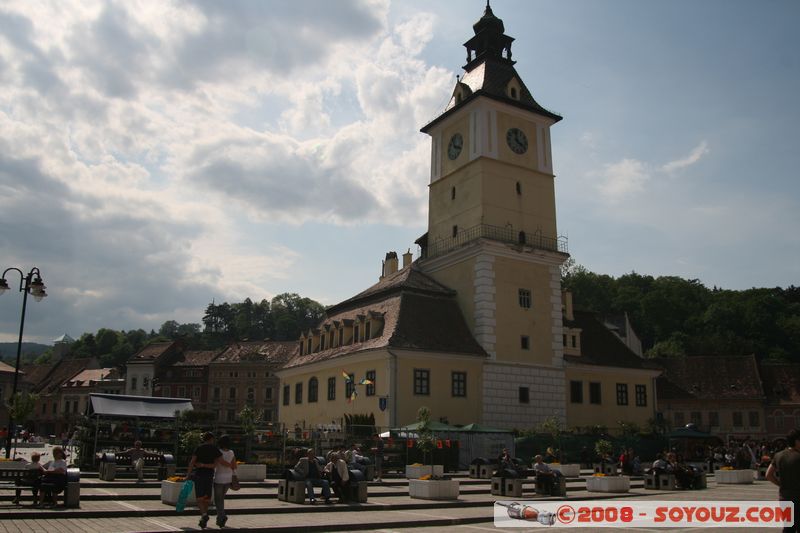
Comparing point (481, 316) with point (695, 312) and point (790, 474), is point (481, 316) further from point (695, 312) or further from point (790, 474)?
point (695, 312)

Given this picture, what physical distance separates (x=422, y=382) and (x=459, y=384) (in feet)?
7.74

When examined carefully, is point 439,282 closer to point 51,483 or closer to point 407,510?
point 407,510

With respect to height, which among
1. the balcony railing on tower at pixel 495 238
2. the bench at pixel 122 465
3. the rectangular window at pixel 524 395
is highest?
the balcony railing on tower at pixel 495 238

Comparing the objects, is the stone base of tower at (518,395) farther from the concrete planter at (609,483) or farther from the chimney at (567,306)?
the concrete planter at (609,483)

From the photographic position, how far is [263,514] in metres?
16.8

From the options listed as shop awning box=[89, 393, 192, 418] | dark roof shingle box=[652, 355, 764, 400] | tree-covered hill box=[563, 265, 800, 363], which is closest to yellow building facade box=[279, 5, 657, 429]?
shop awning box=[89, 393, 192, 418]

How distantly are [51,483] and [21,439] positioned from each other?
5988cm

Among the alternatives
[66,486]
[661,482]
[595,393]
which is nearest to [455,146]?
[595,393]

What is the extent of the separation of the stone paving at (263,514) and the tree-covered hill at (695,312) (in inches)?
2693

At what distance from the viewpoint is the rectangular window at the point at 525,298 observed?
136 ft

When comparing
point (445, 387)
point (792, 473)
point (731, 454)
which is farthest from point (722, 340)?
point (792, 473)

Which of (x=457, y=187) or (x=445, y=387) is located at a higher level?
(x=457, y=187)

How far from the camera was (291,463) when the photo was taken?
1044 inches

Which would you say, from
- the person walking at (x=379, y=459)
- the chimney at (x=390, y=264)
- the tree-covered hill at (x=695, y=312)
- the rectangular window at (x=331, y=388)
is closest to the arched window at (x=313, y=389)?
the rectangular window at (x=331, y=388)
